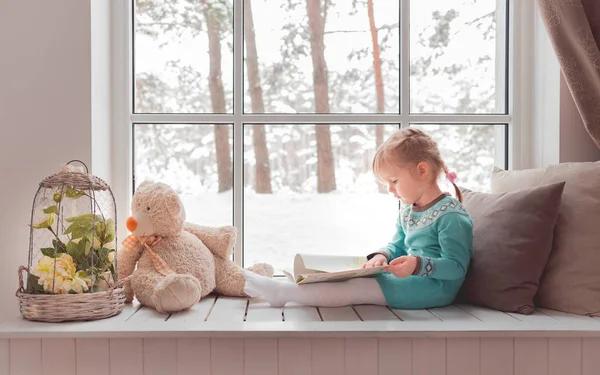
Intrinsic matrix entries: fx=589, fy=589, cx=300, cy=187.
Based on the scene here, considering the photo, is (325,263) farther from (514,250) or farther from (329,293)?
(514,250)

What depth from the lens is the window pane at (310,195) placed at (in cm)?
209

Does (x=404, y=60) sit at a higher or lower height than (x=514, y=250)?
higher

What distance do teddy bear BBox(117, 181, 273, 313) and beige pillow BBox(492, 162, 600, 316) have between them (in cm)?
91

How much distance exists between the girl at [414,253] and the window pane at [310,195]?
0.31 m

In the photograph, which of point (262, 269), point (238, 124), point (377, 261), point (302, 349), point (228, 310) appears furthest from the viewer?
point (238, 124)

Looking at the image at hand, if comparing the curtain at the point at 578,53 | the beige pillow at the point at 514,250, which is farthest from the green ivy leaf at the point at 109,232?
the curtain at the point at 578,53

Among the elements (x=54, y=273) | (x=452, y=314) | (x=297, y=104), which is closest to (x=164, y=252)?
(x=54, y=273)

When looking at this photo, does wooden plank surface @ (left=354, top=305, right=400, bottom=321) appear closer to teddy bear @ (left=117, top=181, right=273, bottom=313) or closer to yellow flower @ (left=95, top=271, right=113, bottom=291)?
teddy bear @ (left=117, top=181, right=273, bottom=313)

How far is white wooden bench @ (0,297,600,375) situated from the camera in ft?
4.64

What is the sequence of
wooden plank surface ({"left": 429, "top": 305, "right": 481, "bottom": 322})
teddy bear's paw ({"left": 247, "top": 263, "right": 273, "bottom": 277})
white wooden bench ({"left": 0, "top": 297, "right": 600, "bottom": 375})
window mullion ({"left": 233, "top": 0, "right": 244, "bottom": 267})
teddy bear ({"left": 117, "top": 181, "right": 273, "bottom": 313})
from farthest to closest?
window mullion ({"left": 233, "top": 0, "right": 244, "bottom": 267}) → teddy bear's paw ({"left": 247, "top": 263, "right": 273, "bottom": 277}) → teddy bear ({"left": 117, "top": 181, "right": 273, "bottom": 313}) → wooden plank surface ({"left": 429, "top": 305, "right": 481, "bottom": 322}) → white wooden bench ({"left": 0, "top": 297, "right": 600, "bottom": 375})

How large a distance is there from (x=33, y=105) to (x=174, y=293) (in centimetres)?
76

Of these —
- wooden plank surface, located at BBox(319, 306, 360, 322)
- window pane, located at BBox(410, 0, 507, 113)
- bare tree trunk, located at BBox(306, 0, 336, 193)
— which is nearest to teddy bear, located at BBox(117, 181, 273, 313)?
wooden plank surface, located at BBox(319, 306, 360, 322)

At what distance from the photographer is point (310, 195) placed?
2.11 m

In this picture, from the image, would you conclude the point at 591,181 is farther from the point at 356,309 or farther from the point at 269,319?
the point at 269,319
